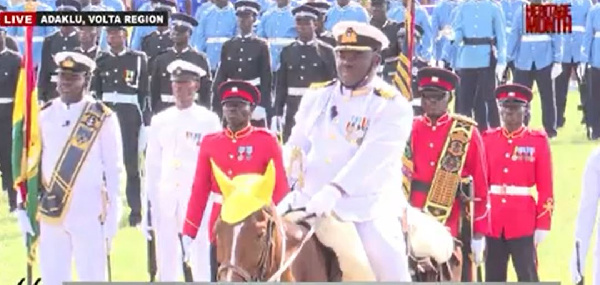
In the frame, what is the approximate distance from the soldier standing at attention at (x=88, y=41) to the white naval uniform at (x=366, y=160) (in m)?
1.27

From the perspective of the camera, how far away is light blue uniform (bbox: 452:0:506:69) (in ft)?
20.6

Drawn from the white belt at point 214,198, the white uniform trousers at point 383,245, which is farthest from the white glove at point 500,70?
the white belt at point 214,198

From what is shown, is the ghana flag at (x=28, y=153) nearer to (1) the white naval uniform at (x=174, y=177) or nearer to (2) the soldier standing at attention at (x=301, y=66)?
(1) the white naval uniform at (x=174, y=177)

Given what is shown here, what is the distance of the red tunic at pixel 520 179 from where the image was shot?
19.5ft

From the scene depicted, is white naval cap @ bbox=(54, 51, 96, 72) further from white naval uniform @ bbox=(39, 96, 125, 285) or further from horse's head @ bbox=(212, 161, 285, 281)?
horse's head @ bbox=(212, 161, 285, 281)

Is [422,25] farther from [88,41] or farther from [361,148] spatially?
[88,41]

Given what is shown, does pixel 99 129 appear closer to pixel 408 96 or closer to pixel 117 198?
pixel 117 198

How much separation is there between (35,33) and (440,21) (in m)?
1.89

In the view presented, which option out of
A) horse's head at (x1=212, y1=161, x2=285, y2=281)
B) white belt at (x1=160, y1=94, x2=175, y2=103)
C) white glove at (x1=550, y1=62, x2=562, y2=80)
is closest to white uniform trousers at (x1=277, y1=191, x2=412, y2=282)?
horse's head at (x1=212, y1=161, x2=285, y2=281)

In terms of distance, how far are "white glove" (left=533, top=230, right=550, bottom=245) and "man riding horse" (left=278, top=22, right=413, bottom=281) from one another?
2.64 ft

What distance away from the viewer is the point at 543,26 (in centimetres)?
620

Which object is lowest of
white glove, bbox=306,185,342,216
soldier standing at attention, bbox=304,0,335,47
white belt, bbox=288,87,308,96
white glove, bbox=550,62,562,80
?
white glove, bbox=306,185,342,216

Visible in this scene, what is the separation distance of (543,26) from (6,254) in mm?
2704

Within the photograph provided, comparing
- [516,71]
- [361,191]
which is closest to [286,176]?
[361,191]
